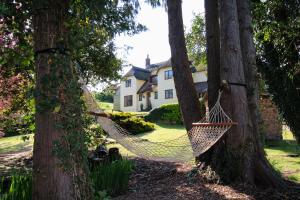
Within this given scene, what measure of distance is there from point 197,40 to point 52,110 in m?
10.8

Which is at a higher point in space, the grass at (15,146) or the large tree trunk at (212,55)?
the large tree trunk at (212,55)

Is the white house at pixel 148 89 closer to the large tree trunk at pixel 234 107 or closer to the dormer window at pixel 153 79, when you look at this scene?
the dormer window at pixel 153 79

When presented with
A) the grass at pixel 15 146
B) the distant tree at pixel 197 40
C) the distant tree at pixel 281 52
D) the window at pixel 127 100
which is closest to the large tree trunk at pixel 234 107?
the distant tree at pixel 281 52

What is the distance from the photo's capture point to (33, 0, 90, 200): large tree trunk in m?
3.61

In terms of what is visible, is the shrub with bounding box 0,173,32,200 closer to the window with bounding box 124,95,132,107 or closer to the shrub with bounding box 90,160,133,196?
the shrub with bounding box 90,160,133,196

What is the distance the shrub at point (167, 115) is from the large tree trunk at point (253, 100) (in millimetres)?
15910

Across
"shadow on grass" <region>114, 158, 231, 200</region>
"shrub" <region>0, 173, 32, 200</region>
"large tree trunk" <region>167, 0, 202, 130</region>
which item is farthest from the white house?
"shrub" <region>0, 173, 32, 200</region>

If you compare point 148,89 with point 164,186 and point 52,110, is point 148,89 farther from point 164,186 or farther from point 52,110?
point 52,110

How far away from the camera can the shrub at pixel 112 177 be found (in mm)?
5371

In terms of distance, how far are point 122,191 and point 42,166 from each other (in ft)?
8.10

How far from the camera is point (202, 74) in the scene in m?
33.3

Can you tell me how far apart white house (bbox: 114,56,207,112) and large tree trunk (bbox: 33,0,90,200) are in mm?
29471

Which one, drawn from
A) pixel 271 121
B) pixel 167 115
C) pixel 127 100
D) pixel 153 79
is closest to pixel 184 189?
pixel 271 121

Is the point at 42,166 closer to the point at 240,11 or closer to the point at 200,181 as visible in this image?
the point at 200,181
